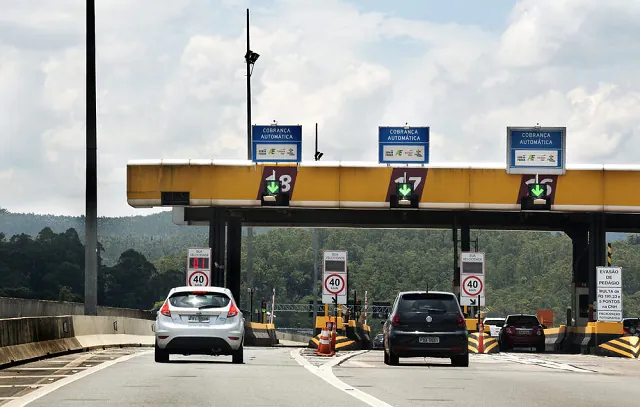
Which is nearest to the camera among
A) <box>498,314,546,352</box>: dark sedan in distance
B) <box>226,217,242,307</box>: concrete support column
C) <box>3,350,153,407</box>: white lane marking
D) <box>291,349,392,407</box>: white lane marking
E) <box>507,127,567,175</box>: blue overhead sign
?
<box>3,350,153,407</box>: white lane marking

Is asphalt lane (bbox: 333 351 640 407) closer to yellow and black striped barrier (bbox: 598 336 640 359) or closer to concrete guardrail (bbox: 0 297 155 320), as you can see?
concrete guardrail (bbox: 0 297 155 320)

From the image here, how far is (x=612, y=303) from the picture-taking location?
41.0 meters

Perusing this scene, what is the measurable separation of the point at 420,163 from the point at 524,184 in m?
3.69

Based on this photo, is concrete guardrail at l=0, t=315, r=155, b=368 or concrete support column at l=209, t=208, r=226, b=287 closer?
concrete guardrail at l=0, t=315, r=155, b=368

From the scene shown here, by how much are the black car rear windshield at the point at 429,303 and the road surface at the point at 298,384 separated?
53.0 inches

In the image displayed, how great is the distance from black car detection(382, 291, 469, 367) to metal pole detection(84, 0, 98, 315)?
9.54 metres

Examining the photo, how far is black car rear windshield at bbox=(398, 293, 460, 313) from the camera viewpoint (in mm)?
27906

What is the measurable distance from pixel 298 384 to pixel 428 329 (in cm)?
861

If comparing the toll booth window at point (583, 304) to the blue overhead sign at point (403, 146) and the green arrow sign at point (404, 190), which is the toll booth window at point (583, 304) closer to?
the blue overhead sign at point (403, 146)

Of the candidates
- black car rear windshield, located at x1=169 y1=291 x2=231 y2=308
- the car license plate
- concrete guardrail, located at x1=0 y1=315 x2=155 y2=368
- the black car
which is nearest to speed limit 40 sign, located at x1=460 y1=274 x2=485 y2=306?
concrete guardrail, located at x1=0 y1=315 x2=155 y2=368

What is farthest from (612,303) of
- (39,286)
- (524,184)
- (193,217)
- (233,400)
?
(39,286)

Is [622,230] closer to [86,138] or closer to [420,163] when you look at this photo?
[420,163]

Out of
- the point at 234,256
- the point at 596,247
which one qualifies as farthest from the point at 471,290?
the point at 234,256

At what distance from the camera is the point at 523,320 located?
170 ft
